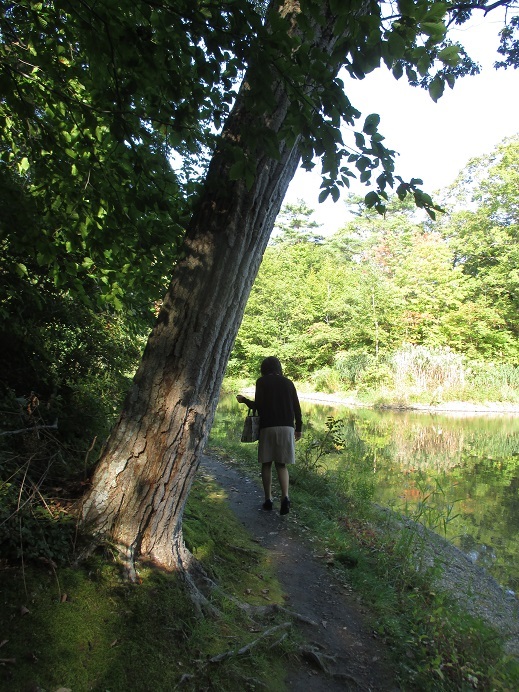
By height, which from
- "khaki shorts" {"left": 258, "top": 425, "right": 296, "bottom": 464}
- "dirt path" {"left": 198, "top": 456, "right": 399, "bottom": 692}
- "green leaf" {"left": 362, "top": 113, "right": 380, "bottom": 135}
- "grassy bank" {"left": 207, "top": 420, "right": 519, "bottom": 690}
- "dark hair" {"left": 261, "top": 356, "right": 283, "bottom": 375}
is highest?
"green leaf" {"left": 362, "top": 113, "right": 380, "bottom": 135}

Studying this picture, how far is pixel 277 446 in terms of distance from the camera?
17.2ft

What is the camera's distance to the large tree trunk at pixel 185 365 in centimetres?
248

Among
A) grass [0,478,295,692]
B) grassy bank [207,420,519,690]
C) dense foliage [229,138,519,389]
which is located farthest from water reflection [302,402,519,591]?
dense foliage [229,138,519,389]

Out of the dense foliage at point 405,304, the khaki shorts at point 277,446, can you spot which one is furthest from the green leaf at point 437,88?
the dense foliage at point 405,304

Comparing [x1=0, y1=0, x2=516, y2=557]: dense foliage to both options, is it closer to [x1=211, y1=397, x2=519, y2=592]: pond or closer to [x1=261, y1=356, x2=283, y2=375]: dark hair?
[x1=261, y1=356, x2=283, y2=375]: dark hair

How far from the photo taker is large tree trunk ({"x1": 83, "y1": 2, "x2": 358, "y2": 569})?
2482 millimetres

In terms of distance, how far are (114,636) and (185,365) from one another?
1.31m

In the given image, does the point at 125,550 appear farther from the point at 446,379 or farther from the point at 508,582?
the point at 446,379

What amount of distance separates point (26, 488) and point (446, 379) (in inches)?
766

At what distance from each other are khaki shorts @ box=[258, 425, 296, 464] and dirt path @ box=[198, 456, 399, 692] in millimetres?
649

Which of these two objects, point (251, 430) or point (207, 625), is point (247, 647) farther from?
point (251, 430)

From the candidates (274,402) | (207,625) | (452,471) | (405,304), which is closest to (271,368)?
(274,402)

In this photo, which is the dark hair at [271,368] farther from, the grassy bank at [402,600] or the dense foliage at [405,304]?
the dense foliage at [405,304]

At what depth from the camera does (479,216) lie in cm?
2744
